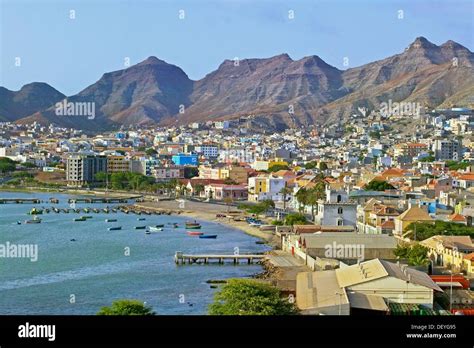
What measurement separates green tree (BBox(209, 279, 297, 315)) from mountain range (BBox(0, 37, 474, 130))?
106ft

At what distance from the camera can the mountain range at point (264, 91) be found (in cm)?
3928

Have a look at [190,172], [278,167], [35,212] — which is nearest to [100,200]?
[35,212]

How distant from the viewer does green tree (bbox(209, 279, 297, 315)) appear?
13.2ft

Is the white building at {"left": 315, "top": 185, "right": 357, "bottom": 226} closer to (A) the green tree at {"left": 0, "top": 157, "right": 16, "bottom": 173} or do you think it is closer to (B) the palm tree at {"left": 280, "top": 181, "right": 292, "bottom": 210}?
(B) the palm tree at {"left": 280, "top": 181, "right": 292, "bottom": 210}

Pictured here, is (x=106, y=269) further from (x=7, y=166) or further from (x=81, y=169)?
(x=7, y=166)

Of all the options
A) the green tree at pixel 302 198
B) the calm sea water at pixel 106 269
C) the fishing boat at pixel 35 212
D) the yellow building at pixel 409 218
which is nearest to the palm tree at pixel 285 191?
the green tree at pixel 302 198

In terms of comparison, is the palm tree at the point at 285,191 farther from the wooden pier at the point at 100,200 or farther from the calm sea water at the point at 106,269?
the wooden pier at the point at 100,200

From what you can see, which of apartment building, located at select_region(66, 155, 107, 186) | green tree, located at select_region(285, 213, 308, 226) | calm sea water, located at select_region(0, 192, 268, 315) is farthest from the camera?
apartment building, located at select_region(66, 155, 107, 186)

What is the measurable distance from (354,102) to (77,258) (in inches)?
1290

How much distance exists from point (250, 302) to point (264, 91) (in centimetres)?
3970

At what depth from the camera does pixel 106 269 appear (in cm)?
714

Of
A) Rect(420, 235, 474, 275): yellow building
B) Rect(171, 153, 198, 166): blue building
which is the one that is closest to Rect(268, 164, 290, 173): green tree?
Rect(171, 153, 198, 166): blue building
